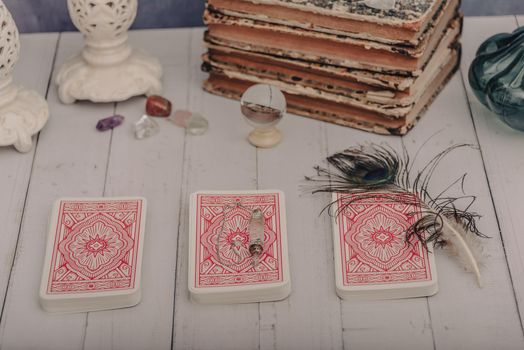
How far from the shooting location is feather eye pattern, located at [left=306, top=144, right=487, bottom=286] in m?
1.42

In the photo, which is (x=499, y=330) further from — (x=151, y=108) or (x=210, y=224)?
(x=151, y=108)

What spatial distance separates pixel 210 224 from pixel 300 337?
263 millimetres

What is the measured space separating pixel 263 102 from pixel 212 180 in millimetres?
176

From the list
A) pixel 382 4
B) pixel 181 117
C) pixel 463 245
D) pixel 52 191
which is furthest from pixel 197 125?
pixel 463 245

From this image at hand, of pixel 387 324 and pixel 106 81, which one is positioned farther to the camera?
pixel 106 81

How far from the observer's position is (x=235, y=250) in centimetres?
141

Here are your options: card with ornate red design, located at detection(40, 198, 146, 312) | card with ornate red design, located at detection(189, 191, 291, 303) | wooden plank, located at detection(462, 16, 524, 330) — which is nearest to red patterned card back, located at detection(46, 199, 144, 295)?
card with ornate red design, located at detection(40, 198, 146, 312)

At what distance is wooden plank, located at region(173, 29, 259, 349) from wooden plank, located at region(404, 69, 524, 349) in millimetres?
307

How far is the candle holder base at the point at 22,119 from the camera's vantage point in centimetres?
162

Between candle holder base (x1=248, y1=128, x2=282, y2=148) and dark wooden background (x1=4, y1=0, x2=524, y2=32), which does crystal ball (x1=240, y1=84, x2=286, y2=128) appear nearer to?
candle holder base (x1=248, y1=128, x2=282, y2=148)

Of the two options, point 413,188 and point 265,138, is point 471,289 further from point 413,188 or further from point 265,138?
point 265,138

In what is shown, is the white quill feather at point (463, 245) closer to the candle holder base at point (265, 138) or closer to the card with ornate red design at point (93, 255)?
the candle holder base at point (265, 138)

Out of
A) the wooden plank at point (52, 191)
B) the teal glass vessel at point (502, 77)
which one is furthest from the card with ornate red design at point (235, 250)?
the teal glass vessel at point (502, 77)

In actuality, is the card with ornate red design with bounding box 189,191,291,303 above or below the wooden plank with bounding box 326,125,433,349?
above
